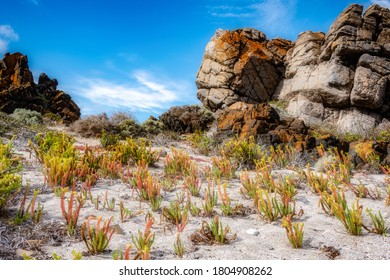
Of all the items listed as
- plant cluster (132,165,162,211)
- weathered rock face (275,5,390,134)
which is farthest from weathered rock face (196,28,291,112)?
plant cluster (132,165,162,211)

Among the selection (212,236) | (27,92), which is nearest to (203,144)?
(212,236)

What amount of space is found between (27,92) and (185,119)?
856 cm

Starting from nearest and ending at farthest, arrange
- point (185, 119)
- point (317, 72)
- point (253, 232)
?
point (253, 232) < point (185, 119) < point (317, 72)

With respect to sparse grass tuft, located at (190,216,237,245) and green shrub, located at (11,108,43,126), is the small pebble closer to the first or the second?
sparse grass tuft, located at (190,216,237,245)

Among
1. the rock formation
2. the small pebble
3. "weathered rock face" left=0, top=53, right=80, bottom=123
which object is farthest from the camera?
the rock formation

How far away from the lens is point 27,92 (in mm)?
17969

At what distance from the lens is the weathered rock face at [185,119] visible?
16.2 m

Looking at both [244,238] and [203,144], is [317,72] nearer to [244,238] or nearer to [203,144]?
[203,144]

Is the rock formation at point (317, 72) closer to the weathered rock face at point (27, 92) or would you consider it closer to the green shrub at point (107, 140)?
the weathered rock face at point (27, 92)

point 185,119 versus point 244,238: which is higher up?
point 185,119

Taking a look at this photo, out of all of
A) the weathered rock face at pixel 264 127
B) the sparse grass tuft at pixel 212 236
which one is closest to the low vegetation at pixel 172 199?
the sparse grass tuft at pixel 212 236

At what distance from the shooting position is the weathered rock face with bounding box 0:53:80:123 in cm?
1716

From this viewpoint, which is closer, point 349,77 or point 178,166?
point 178,166
